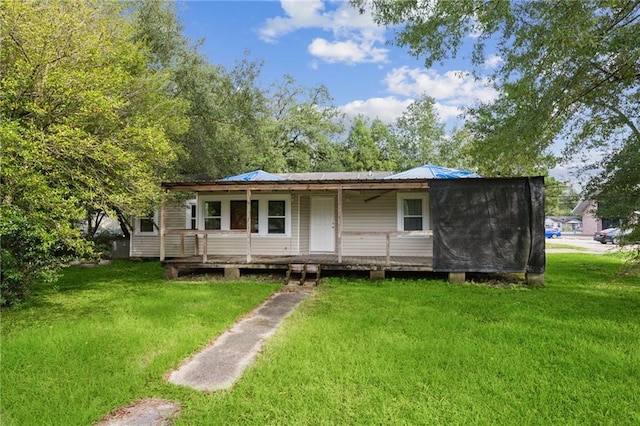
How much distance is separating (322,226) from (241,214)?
2.50 metres

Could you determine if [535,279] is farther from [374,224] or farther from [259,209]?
[259,209]

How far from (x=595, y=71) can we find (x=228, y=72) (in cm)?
1280

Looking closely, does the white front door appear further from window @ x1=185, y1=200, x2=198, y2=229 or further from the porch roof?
window @ x1=185, y1=200, x2=198, y2=229

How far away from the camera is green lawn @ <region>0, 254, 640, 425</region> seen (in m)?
3.08

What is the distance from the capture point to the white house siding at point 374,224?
10781 mm

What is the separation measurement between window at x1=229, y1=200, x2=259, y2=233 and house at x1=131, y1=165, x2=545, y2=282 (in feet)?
0.10

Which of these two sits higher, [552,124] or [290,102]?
[290,102]

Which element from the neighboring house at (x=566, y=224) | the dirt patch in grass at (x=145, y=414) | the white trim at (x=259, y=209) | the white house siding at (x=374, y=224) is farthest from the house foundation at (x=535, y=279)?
the neighboring house at (x=566, y=224)

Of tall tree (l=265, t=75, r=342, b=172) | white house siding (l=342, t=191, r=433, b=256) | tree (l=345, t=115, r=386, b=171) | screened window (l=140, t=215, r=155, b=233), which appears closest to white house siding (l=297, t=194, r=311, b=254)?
white house siding (l=342, t=191, r=433, b=256)

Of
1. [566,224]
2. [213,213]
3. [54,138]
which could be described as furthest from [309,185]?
[566,224]

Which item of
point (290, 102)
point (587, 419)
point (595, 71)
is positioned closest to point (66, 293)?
point (587, 419)

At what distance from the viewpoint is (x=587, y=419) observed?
2.93 metres

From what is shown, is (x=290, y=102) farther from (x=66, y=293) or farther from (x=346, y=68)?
(x=66, y=293)

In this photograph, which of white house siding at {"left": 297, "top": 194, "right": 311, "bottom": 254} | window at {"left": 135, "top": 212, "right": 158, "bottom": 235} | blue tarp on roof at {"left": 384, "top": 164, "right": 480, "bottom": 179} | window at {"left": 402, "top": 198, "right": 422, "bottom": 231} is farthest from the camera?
window at {"left": 135, "top": 212, "right": 158, "bottom": 235}
